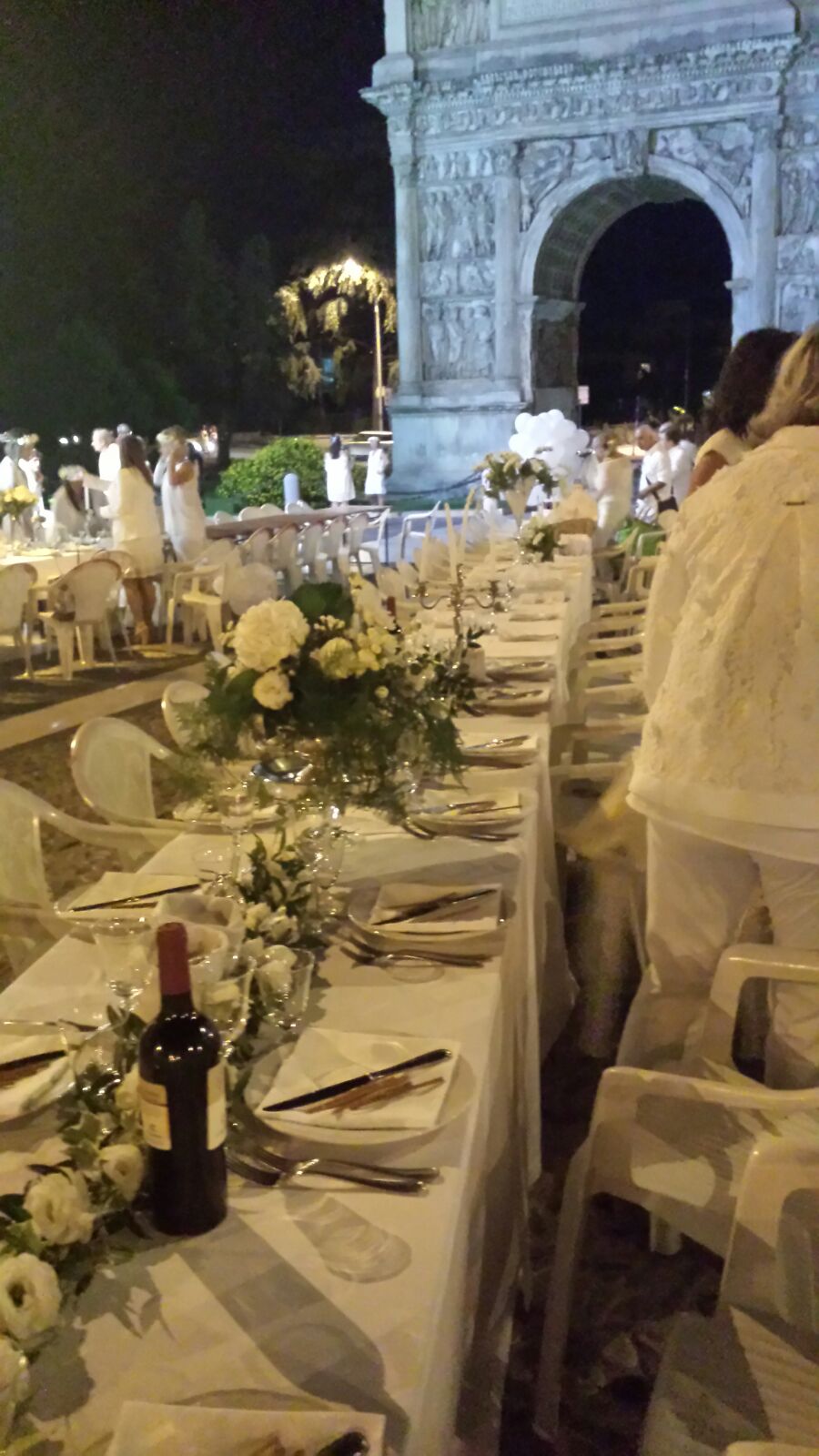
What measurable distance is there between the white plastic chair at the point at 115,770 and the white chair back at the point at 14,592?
4.59 m

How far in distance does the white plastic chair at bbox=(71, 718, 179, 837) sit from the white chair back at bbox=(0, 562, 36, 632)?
4.59 meters

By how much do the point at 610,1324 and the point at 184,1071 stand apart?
1.43m

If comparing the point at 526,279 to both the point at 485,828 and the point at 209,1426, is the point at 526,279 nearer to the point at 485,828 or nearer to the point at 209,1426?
the point at 485,828

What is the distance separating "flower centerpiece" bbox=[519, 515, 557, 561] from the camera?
22.2ft

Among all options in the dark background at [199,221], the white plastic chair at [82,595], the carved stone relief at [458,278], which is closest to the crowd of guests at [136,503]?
the white plastic chair at [82,595]

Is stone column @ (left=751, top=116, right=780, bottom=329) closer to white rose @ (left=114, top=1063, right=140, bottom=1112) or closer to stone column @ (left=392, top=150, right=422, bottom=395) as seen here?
stone column @ (left=392, top=150, right=422, bottom=395)

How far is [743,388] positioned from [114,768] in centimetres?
213

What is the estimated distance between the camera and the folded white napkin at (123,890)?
2.06 metres

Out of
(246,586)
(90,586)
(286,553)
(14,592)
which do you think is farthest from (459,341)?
(14,592)

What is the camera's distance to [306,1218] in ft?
4.15

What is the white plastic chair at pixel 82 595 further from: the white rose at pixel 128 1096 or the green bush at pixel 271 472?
the green bush at pixel 271 472

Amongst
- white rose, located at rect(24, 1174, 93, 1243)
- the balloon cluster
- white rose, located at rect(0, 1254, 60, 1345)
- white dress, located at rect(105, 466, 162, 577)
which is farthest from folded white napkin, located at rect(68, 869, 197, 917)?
the balloon cluster

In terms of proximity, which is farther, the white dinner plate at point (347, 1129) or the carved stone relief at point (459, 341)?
the carved stone relief at point (459, 341)

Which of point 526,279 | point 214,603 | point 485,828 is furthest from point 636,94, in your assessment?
point 485,828
